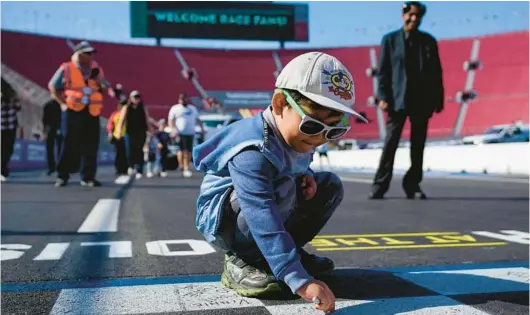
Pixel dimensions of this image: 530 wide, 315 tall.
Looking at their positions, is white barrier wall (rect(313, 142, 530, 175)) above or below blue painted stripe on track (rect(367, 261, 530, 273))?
below

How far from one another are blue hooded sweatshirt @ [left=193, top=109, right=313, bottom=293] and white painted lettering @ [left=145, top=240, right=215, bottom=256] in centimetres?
66

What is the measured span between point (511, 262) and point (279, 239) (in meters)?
1.40

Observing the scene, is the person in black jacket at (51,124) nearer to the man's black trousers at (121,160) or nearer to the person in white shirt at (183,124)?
the man's black trousers at (121,160)

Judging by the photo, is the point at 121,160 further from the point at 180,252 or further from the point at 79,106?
the point at 180,252

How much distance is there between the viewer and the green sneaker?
1.84 m

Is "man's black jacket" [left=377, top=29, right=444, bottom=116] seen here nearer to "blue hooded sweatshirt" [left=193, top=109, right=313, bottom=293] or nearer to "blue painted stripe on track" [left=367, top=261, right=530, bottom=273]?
"blue painted stripe on track" [left=367, top=261, right=530, bottom=273]

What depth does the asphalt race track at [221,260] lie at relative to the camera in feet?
5.82

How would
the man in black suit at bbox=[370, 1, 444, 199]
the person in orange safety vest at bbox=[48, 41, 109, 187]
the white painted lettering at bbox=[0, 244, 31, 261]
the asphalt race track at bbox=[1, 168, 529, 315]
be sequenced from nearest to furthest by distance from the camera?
the asphalt race track at bbox=[1, 168, 529, 315]
the white painted lettering at bbox=[0, 244, 31, 261]
the man in black suit at bbox=[370, 1, 444, 199]
the person in orange safety vest at bbox=[48, 41, 109, 187]

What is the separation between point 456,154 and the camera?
12.5 meters

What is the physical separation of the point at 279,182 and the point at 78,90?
588 cm

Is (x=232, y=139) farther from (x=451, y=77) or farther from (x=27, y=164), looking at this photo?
(x=451, y=77)

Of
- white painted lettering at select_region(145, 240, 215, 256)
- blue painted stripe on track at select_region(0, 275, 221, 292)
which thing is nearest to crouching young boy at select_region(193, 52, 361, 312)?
blue painted stripe on track at select_region(0, 275, 221, 292)

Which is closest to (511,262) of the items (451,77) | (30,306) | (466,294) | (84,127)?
(466,294)

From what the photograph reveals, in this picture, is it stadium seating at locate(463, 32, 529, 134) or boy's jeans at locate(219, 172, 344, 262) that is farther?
stadium seating at locate(463, 32, 529, 134)
